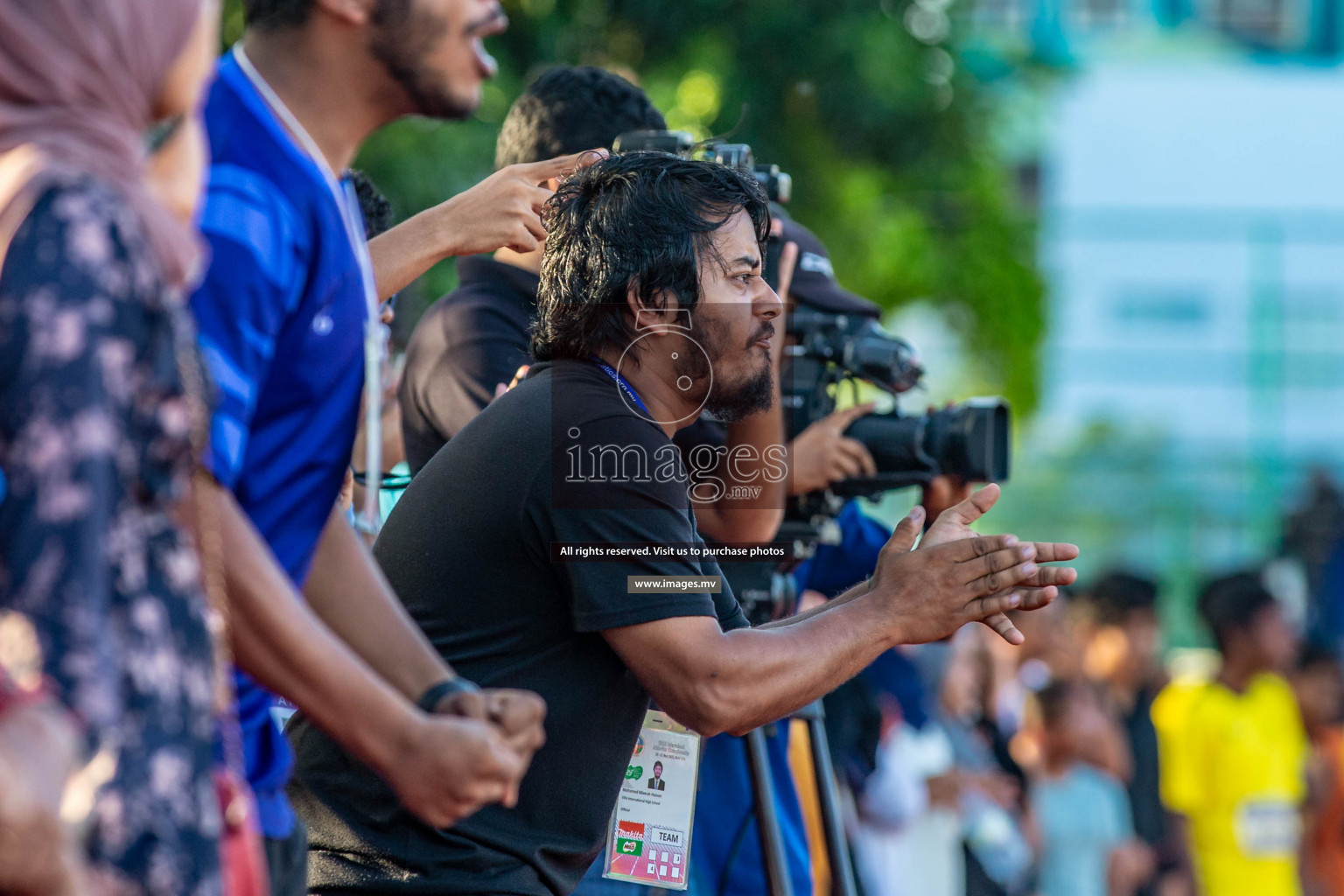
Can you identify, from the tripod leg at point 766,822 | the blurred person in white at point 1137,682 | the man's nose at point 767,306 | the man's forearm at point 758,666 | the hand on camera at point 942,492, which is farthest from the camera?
the blurred person in white at point 1137,682

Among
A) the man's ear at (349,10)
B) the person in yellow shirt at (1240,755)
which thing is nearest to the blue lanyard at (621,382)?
the man's ear at (349,10)

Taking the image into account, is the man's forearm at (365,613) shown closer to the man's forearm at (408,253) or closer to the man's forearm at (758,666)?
the man's forearm at (758,666)

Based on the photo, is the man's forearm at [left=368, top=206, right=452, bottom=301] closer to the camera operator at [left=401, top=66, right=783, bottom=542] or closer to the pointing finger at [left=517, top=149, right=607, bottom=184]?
the pointing finger at [left=517, top=149, right=607, bottom=184]

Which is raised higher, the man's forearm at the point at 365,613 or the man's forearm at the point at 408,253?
the man's forearm at the point at 408,253

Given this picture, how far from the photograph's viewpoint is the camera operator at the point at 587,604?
231 centimetres

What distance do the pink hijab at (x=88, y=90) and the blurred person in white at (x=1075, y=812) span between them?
556 cm

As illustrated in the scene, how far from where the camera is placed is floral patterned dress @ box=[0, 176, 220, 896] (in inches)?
51.6

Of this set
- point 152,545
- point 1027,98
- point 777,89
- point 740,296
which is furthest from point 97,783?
point 1027,98

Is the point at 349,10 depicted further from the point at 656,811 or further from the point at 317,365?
the point at 656,811

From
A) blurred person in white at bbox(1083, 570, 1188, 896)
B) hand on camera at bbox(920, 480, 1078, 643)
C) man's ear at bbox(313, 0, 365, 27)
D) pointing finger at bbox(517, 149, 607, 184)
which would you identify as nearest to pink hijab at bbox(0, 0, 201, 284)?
man's ear at bbox(313, 0, 365, 27)

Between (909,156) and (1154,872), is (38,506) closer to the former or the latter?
(1154,872)

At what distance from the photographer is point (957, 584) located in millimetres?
2365

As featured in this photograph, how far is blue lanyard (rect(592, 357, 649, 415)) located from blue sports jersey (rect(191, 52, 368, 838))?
2.36ft

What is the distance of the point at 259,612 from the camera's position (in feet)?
5.38
